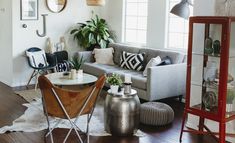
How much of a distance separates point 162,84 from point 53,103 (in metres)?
2.37

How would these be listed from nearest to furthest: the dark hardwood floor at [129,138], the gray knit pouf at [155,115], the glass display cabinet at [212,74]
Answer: the glass display cabinet at [212,74], the dark hardwood floor at [129,138], the gray knit pouf at [155,115]

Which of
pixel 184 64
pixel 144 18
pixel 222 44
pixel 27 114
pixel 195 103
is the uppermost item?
pixel 144 18

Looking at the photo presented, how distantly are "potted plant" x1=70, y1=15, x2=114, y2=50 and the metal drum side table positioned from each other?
3215 mm

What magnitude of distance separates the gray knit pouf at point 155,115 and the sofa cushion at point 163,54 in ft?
4.36

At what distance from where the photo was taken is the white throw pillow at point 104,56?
6926 mm

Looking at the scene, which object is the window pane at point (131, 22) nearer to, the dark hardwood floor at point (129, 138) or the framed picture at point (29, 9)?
the framed picture at point (29, 9)

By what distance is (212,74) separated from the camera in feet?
12.9

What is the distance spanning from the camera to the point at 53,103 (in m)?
3.55

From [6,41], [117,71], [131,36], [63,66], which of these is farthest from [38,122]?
[131,36]

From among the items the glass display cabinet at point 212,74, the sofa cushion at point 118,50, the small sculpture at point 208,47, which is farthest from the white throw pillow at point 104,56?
the small sculpture at point 208,47

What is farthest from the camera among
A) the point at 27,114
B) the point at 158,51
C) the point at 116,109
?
the point at 158,51

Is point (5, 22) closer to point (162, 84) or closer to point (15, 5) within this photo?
point (15, 5)

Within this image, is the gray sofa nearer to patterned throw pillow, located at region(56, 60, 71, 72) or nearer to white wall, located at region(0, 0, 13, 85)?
patterned throw pillow, located at region(56, 60, 71, 72)

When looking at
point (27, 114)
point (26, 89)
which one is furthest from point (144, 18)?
point (27, 114)
